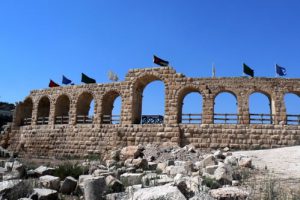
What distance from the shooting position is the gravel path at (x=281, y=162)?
1024 centimetres

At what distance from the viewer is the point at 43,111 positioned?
25.5 meters

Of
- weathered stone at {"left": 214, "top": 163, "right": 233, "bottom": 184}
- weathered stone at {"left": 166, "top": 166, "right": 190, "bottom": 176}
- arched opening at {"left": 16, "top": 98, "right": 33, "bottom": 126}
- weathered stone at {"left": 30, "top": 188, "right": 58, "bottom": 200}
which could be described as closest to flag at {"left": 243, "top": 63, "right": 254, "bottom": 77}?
weathered stone at {"left": 166, "top": 166, "right": 190, "bottom": 176}

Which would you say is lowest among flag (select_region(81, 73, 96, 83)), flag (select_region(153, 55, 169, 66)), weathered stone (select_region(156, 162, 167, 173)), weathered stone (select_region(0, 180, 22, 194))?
weathered stone (select_region(0, 180, 22, 194))

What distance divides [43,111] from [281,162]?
19134 millimetres

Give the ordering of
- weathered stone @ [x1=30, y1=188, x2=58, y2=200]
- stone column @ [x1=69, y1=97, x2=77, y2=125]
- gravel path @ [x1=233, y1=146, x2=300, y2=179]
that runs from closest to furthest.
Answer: weathered stone @ [x1=30, y1=188, x2=58, y2=200] → gravel path @ [x1=233, y1=146, x2=300, y2=179] → stone column @ [x1=69, y1=97, x2=77, y2=125]

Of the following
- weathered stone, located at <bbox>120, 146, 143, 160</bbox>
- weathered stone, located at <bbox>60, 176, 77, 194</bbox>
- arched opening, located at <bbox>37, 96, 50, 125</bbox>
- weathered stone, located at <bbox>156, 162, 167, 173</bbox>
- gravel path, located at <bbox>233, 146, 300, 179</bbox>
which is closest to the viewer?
weathered stone, located at <bbox>60, 176, 77, 194</bbox>

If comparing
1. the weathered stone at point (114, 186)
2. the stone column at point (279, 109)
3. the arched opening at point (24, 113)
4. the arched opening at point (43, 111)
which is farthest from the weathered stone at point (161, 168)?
the arched opening at point (24, 113)

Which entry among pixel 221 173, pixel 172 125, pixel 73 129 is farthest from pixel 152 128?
pixel 221 173

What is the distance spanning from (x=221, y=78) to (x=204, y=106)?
1.91 metres

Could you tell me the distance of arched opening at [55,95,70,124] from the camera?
23111 millimetres

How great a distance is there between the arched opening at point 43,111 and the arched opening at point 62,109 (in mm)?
1076

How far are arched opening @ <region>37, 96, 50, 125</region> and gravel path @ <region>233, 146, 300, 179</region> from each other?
1615 centimetres

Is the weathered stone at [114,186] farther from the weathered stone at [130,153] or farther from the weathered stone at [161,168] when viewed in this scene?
the weathered stone at [130,153]

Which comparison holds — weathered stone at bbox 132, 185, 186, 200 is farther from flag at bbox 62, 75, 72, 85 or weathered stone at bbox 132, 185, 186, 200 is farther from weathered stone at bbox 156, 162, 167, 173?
flag at bbox 62, 75, 72, 85
